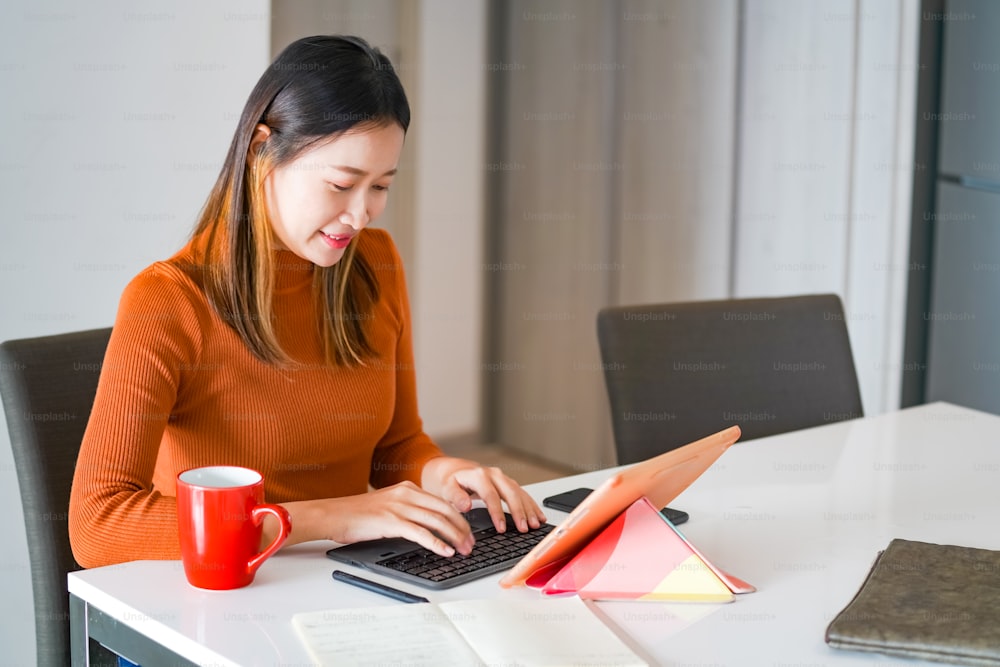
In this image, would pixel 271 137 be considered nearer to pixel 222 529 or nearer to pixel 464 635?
pixel 222 529

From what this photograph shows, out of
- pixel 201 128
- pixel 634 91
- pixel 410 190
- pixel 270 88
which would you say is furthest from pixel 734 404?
pixel 410 190

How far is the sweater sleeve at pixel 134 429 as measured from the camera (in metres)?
1.25

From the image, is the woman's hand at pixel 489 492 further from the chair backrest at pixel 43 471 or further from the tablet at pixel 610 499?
the chair backrest at pixel 43 471

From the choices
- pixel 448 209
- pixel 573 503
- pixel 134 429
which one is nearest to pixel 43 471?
pixel 134 429

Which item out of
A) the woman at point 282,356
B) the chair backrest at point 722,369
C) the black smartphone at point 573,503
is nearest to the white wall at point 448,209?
the chair backrest at point 722,369

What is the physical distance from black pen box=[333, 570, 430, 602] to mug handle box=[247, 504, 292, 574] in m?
0.07

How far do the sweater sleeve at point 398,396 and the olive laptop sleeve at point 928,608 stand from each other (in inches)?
31.1

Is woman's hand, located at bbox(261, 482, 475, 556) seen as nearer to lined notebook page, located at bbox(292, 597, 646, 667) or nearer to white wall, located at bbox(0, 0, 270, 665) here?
lined notebook page, located at bbox(292, 597, 646, 667)

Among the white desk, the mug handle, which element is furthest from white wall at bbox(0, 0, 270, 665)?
the mug handle

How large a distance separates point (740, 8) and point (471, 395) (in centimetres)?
168

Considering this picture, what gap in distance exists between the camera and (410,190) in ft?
12.5

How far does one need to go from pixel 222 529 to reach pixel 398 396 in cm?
72

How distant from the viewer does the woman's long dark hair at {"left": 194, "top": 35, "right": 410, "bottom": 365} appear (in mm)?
1454

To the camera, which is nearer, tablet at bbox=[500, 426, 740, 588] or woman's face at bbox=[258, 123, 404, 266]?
tablet at bbox=[500, 426, 740, 588]
